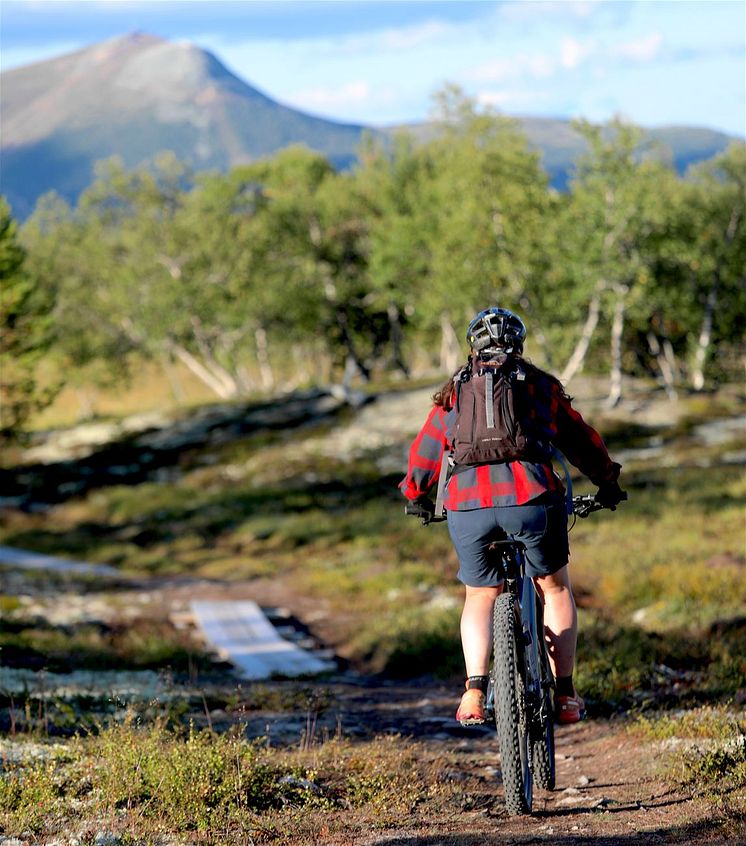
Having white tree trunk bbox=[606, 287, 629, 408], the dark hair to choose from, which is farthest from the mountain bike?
white tree trunk bbox=[606, 287, 629, 408]

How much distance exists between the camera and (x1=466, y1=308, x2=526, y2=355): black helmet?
609 cm

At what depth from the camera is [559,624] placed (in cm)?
629

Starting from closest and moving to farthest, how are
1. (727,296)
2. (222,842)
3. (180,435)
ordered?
(222,842)
(180,435)
(727,296)

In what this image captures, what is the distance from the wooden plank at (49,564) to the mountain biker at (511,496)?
67.4 feet

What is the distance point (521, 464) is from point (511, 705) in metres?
1.41

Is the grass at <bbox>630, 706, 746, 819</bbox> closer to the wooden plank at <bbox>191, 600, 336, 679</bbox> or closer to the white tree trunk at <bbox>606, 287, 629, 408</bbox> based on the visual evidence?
the wooden plank at <bbox>191, 600, 336, 679</bbox>

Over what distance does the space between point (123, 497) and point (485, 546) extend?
3454cm

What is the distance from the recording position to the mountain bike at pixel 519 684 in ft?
18.8

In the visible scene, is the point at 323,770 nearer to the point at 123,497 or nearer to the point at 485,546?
the point at 485,546

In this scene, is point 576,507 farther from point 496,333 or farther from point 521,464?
point 496,333

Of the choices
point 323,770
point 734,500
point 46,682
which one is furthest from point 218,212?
point 323,770

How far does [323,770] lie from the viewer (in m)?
6.72

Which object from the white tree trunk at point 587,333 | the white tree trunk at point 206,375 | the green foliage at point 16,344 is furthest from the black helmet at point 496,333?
the white tree trunk at point 206,375

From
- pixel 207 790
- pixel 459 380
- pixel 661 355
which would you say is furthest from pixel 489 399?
pixel 661 355
